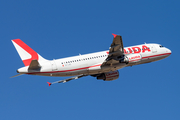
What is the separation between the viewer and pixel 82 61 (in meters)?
46.3

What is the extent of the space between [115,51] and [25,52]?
47.8 feet

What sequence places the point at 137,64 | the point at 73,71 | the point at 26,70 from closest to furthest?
1. the point at 26,70
2. the point at 73,71
3. the point at 137,64

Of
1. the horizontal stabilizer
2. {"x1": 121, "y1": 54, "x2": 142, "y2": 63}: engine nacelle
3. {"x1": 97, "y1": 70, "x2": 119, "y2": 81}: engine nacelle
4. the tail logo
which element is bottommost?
the horizontal stabilizer

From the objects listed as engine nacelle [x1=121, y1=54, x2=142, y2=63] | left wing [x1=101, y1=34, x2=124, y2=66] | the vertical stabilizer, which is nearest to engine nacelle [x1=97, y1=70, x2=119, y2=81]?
engine nacelle [x1=121, y1=54, x2=142, y2=63]

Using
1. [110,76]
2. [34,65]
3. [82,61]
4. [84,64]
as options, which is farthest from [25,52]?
[110,76]

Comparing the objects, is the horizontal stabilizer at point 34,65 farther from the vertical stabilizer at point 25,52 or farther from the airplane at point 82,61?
the vertical stabilizer at point 25,52

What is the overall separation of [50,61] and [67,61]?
2761mm

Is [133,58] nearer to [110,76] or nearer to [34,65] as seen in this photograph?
[110,76]

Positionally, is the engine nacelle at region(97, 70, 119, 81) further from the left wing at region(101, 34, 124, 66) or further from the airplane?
the left wing at region(101, 34, 124, 66)

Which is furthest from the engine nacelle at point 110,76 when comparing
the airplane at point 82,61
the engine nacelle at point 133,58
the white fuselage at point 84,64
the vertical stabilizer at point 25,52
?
the vertical stabilizer at point 25,52

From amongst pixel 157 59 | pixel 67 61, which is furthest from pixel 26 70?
pixel 157 59

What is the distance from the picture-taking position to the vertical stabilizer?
44.8 metres

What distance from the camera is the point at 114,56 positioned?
151 ft

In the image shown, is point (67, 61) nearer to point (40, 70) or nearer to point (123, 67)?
point (40, 70)
